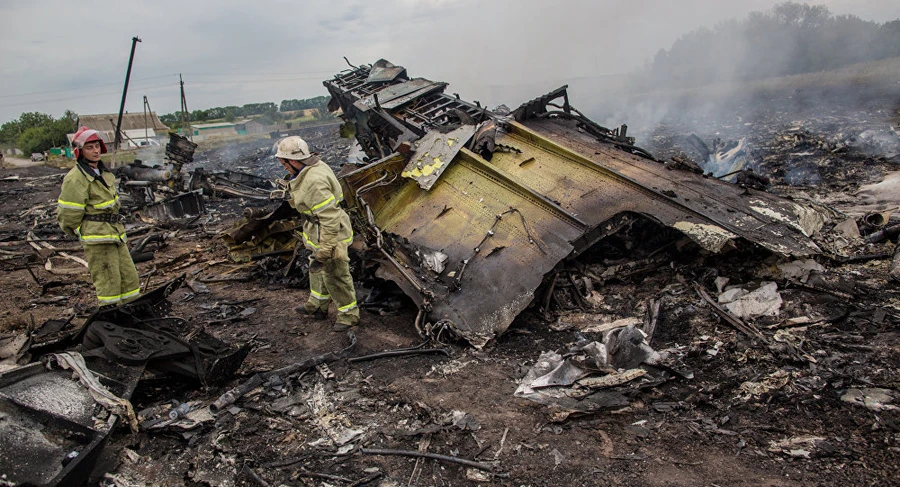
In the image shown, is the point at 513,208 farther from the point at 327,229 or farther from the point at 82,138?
the point at 82,138

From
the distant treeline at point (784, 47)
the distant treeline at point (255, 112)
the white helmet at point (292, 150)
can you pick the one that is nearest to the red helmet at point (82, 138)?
the white helmet at point (292, 150)

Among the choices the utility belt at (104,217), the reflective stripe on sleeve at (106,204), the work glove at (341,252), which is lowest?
the work glove at (341,252)

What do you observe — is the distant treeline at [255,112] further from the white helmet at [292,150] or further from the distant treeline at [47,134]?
the white helmet at [292,150]

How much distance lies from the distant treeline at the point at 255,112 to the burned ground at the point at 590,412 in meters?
45.8

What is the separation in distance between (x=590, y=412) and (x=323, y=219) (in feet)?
8.80

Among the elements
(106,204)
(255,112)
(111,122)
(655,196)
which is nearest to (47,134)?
(111,122)

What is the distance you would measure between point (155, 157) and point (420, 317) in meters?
26.3

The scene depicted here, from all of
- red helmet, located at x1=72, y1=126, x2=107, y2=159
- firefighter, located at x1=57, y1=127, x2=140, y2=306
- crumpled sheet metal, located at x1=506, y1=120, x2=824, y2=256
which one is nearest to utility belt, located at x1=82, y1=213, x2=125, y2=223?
firefighter, located at x1=57, y1=127, x2=140, y2=306

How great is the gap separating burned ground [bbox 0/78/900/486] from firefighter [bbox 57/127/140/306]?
103 cm

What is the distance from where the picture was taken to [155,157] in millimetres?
25594

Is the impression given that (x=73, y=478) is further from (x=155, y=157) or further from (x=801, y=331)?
(x=155, y=157)

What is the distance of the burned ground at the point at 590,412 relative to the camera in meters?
2.65

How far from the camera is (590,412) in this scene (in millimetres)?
3068

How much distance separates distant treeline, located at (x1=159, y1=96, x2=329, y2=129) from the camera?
5044cm
